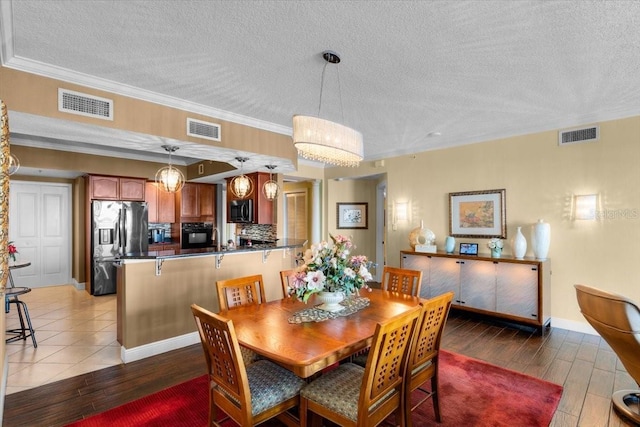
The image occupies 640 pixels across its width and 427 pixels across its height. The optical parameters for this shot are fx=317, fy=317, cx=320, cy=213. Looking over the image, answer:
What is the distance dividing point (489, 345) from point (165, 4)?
4322 mm

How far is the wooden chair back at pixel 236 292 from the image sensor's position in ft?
8.41

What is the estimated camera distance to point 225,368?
1.78 metres

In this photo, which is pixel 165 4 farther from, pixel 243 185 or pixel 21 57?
pixel 243 185

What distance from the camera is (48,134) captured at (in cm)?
308

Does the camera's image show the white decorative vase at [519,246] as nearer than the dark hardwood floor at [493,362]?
No

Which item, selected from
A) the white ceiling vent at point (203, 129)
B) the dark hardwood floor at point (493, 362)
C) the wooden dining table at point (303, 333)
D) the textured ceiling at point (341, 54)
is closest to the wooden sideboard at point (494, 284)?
the dark hardwood floor at point (493, 362)

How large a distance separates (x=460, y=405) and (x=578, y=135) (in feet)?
11.9

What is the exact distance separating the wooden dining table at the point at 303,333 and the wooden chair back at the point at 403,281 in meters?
0.38

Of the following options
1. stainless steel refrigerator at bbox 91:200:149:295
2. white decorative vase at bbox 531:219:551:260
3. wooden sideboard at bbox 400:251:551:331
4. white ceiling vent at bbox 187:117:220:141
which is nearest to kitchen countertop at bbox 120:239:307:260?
white ceiling vent at bbox 187:117:220:141

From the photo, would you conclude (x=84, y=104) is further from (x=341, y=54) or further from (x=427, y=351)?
(x=427, y=351)

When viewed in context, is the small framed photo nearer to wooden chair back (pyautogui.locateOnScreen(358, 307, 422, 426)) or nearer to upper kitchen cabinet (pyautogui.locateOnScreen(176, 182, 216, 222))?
wooden chair back (pyautogui.locateOnScreen(358, 307, 422, 426))

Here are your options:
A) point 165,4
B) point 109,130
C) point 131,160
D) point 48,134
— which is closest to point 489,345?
point 165,4

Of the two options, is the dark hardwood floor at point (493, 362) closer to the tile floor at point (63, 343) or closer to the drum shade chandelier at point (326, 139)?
the tile floor at point (63, 343)

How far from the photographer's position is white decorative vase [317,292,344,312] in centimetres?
239
